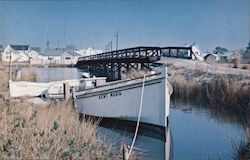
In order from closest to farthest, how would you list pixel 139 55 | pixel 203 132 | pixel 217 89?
1. pixel 203 132
2. pixel 217 89
3. pixel 139 55

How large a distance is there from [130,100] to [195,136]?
1.82 m

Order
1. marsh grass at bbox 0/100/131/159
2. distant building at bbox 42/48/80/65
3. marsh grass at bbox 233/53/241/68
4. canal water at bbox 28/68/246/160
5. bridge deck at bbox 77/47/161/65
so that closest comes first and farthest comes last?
marsh grass at bbox 0/100/131/159 → canal water at bbox 28/68/246/160 → bridge deck at bbox 77/47/161/65 → marsh grass at bbox 233/53/241/68 → distant building at bbox 42/48/80/65

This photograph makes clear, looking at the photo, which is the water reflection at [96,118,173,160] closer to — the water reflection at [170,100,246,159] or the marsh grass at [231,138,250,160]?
the water reflection at [170,100,246,159]

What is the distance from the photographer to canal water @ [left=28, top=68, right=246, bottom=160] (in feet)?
19.9

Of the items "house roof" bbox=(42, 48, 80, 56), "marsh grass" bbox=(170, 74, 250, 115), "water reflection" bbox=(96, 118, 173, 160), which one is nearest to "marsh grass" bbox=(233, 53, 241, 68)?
"marsh grass" bbox=(170, 74, 250, 115)

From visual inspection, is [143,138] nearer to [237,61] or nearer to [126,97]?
[126,97]

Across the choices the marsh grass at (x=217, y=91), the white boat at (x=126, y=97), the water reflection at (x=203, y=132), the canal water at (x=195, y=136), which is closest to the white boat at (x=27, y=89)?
the white boat at (x=126, y=97)

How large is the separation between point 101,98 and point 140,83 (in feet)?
4.19

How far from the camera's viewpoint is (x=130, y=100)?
8023 millimetres

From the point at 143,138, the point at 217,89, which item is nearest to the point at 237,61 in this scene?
the point at 217,89

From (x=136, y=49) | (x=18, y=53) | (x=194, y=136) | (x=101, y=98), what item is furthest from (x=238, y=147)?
(x=18, y=53)

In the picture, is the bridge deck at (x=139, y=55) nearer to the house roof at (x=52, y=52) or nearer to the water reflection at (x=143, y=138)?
the water reflection at (x=143, y=138)

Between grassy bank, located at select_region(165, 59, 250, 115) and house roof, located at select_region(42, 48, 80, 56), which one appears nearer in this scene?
grassy bank, located at select_region(165, 59, 250, 115)

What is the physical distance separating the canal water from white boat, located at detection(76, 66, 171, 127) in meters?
0.47
